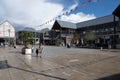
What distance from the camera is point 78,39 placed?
49750mm

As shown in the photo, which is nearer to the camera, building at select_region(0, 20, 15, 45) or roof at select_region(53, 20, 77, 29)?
roof at select_region(53, 20, 77, 29)

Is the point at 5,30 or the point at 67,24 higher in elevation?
the point at 67,24

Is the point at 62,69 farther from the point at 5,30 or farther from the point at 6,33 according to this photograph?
the point at 5,30

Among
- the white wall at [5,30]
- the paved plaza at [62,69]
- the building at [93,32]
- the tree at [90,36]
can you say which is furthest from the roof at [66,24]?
the paved plaza at [62,69]

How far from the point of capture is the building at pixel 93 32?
35.7 metres

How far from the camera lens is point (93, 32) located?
44.5 m

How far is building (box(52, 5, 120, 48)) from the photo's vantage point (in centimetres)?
3572

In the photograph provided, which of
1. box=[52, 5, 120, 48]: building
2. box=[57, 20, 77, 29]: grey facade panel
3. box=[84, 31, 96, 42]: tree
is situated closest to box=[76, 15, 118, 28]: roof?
box=[52, 5, 120, 48]: building

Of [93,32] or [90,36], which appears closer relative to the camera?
[90,36]

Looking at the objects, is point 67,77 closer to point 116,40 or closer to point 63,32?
point 116,40

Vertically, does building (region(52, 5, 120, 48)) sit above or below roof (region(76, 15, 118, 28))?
below

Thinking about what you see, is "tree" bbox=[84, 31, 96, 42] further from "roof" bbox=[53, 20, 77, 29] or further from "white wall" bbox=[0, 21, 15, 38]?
"white wall" bbox=[0, 21, 15, 38]

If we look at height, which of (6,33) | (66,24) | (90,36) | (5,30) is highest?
(66,24)

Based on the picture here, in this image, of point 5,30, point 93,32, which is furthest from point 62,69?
point 5,30
